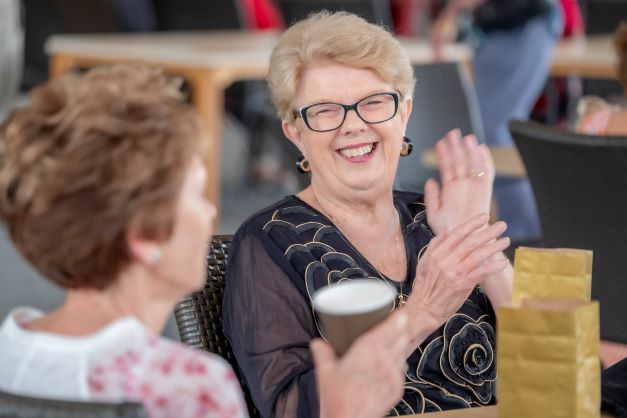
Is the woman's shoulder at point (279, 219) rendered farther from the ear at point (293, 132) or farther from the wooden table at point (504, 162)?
the wooden table at point (504, 162)

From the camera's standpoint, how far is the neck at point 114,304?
1.34m

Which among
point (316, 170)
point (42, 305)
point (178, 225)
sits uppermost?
point (178, 225)

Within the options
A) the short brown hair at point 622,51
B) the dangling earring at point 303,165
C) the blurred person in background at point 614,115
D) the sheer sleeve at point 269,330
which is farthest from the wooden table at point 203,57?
the sheer sleeve at point 269,330

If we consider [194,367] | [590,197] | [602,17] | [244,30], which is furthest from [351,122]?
[602,17]

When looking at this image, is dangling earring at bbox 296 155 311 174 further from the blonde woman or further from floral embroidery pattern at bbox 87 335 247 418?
floral embroidery pattern at bbox 87 335 247 418

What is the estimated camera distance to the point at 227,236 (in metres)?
2.29

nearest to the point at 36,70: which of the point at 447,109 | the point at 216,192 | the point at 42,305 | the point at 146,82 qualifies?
the point at 216,192

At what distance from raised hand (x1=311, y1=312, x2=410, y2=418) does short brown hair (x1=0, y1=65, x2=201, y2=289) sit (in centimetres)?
25

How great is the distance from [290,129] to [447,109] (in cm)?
165

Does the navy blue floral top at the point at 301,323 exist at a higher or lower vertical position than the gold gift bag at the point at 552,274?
lower

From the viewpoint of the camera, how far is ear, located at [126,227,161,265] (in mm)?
1304

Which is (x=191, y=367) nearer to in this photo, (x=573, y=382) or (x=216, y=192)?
(x=573, y=382)

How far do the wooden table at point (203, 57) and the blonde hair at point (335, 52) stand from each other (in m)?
2.94

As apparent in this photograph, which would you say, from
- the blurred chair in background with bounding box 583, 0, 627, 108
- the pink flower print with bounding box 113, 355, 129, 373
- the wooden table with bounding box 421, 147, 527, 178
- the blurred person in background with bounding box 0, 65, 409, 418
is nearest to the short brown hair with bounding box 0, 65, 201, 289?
the blurred person in background with bounding box 0, 65, 409, 418
